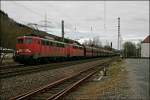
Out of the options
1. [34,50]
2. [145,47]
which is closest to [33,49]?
[34,50]

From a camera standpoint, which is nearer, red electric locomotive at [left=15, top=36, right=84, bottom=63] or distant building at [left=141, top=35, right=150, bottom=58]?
red electric locomotive at [left=15, top=36, right=84, bottom=63]

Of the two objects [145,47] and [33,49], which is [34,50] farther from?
[145,47]

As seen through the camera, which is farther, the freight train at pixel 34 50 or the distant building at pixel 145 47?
the distant building at pixel 145 47

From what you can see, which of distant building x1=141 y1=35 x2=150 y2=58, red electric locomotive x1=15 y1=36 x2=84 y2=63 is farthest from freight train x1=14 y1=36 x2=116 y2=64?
distant building x1=141 y1=35 x2=150 y2=58

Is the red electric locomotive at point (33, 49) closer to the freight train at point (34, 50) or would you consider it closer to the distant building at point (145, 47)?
the freight train at point (34, 50)

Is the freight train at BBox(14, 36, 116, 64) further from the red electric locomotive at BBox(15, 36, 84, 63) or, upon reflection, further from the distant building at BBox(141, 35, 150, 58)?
the distant building at BBox(141, 35, 150, 58)

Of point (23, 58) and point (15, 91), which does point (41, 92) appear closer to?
point (15, 91)

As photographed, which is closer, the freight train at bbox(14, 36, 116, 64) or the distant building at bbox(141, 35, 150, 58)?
the freight train at bbox(14, 36, 116, 64)

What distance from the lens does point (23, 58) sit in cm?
3170

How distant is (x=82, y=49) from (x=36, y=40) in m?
30.5

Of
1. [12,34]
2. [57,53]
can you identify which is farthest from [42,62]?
[12,34]

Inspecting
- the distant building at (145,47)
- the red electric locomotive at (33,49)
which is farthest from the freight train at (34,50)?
the distant building at (145,47)

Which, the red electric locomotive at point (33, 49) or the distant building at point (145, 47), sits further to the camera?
the distant building at point (145, 47)

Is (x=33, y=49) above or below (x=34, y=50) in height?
above
